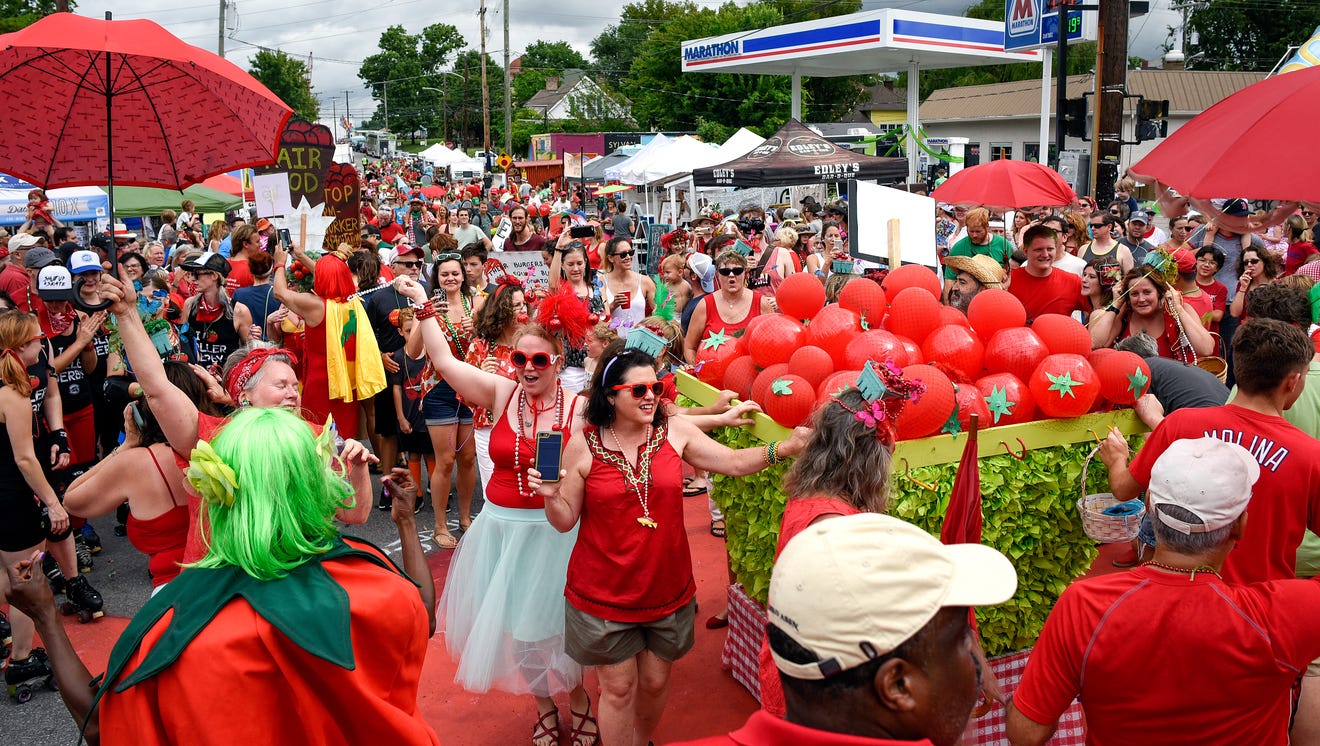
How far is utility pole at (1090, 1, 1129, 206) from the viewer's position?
10742 mm

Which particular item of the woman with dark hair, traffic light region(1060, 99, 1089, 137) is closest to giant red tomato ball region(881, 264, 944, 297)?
the woman with dark hair

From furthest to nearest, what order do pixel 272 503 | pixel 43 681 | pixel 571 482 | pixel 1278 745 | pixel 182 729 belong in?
1. pixel 43 681
2. pixel 571 482
3. pixel 1278 745
4. pixel 272 503
5. pixel 182 729

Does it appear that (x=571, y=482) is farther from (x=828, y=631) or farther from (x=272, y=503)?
(x=828, y=631)

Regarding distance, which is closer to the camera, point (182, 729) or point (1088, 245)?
point (182, 729)

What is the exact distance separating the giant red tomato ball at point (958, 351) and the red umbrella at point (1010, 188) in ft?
14.6

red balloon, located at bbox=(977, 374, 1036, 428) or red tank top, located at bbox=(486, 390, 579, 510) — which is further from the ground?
red balloon, located at bbox=(977, 374, 1036, 428)

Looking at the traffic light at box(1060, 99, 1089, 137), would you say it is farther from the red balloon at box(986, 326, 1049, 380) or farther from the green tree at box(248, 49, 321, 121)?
the green tree at box(248, 49, 321, 121)

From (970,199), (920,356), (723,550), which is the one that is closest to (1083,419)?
(920,356)

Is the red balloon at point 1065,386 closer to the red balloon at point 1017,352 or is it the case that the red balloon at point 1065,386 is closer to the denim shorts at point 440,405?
the red balloon at point 1017,352

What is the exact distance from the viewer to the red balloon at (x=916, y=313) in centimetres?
432

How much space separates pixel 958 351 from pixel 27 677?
15.1 ft

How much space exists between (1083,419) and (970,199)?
15.9 feet

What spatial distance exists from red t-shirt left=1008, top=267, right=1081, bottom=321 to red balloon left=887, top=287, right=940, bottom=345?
201 centimetres

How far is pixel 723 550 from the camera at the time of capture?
6188 mm
